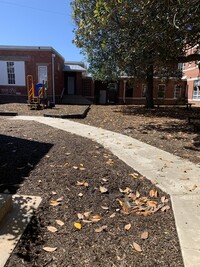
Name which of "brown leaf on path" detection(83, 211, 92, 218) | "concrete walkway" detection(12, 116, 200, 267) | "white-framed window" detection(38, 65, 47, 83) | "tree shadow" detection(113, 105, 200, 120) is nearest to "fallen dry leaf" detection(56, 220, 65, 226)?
"brown leaf on path" detection(83, 211, 92, 218)

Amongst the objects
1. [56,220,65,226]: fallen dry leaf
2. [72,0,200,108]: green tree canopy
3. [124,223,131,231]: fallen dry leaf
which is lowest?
[124,223,131,231]: fallen dry leaf

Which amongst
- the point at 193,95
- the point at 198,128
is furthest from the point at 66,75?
the point at 198,128

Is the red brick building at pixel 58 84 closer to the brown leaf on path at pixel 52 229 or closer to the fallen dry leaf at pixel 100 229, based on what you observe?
the fallen dry leaf at pixel 100 229

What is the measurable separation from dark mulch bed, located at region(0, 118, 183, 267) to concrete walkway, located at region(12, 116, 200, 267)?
5.1 inches

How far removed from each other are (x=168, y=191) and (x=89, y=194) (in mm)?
1328

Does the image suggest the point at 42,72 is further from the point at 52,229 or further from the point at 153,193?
the point at 52,229

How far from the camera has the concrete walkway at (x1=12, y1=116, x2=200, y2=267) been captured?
259cm

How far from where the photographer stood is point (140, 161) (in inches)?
207

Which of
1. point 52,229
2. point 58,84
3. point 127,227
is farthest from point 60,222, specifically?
point 58,84

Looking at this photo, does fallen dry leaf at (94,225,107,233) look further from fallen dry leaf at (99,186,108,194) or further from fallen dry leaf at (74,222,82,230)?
fallen dry leaf at (99,186,108,194)

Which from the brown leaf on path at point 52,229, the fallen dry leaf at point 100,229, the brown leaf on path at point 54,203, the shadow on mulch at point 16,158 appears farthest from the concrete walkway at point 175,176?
the shadow on mulch at point 16,158

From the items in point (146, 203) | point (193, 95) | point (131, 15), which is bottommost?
point (146, 203)

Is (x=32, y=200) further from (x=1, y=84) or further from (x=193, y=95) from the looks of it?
(x=193, y=95)

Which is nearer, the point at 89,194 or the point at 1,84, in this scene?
the point at 89,194
